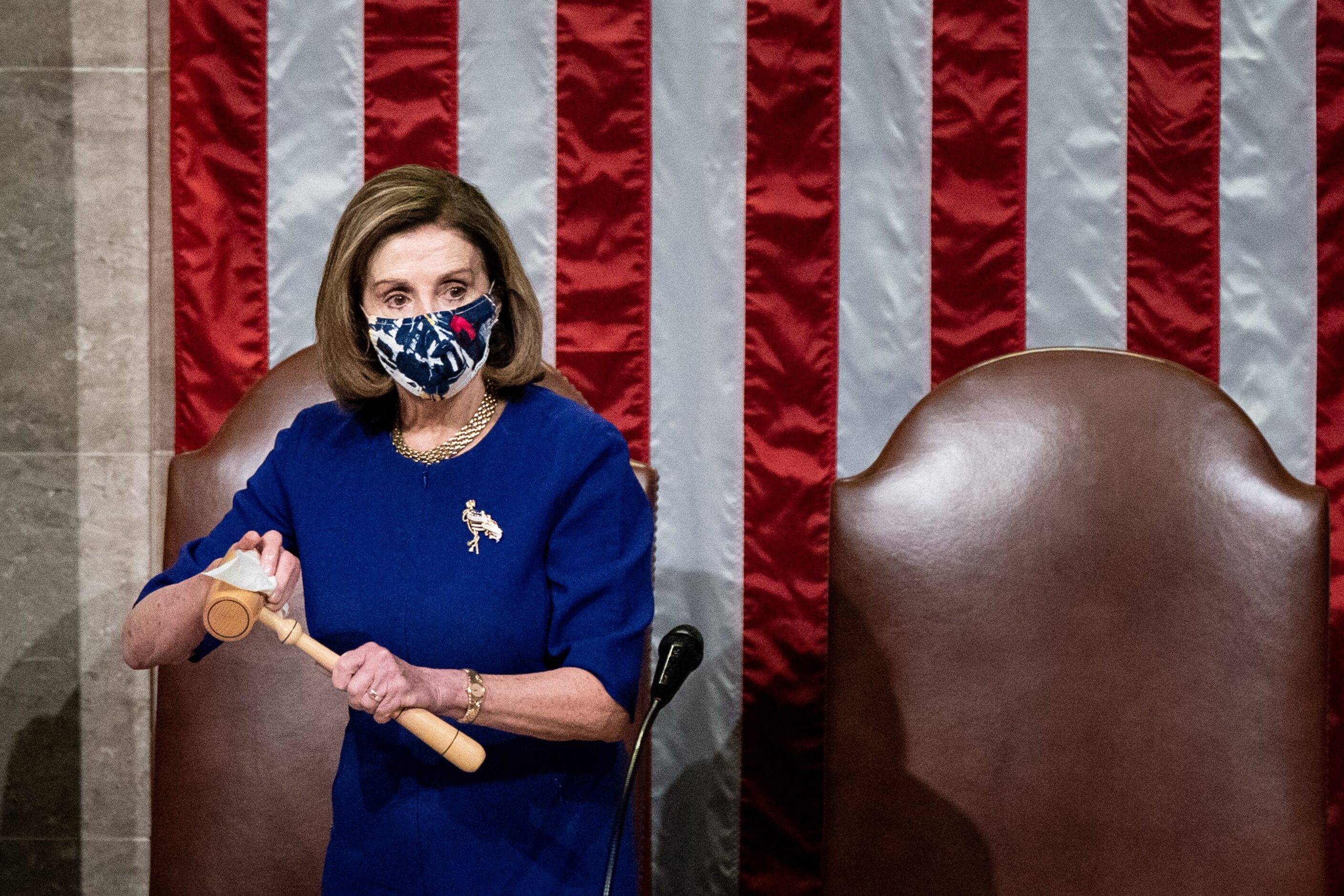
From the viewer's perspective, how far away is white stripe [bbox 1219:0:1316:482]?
2258 mm

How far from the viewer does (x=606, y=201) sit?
231 cm

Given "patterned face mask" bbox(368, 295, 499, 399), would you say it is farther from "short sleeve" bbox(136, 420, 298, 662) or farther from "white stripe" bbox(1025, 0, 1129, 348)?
"white stripe" bbox(1025, 0, 1129, 348)

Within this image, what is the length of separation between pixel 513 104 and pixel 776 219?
0.56 meters

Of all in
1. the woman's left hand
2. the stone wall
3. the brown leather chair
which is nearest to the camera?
the woman's left hand

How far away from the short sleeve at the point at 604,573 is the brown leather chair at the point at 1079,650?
0.63 metres

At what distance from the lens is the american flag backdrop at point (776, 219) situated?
2.27 metres

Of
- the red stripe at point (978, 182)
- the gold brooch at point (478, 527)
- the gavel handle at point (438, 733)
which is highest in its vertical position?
the red stripe at point (978, 182)

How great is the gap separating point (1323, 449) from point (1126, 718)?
854 mm

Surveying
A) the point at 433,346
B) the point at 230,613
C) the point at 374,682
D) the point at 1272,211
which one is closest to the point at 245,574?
the point at 230,613

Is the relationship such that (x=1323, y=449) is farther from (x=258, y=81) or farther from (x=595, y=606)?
(x=258, y=81)

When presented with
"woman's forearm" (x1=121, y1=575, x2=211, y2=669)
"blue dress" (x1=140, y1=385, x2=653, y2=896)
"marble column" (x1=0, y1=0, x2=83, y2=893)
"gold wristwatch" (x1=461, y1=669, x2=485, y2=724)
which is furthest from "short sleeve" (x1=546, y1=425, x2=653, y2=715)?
"marble column" (x1=0, y1=0, x2=83, y2=893)

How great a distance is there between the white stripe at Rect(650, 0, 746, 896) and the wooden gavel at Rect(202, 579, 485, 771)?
1186 millimetres

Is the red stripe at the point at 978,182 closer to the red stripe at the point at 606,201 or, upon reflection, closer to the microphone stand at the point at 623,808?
the red stripe at the point at 606,201

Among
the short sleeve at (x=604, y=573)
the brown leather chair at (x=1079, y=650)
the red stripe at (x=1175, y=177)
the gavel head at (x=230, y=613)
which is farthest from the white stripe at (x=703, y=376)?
the gavel head at (x=230, y=613)
